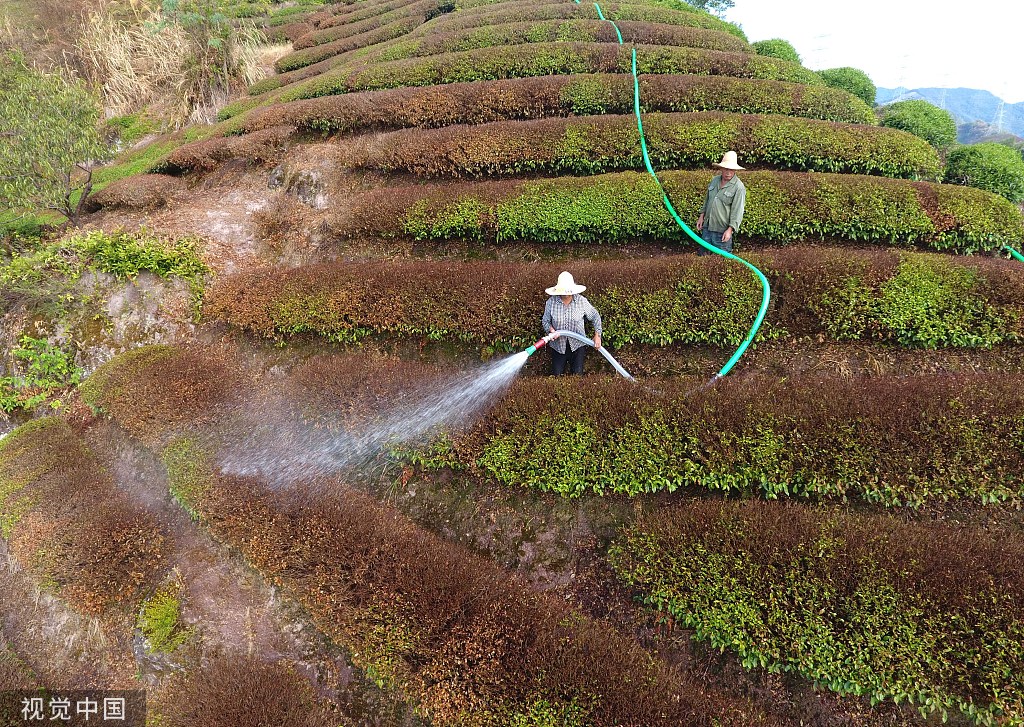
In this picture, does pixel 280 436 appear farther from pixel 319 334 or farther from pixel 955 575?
pixel 955 575

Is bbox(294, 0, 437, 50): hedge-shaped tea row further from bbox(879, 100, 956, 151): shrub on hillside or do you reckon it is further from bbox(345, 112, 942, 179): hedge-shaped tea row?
bbox(879, 100, 956, 151): shrub on hillside

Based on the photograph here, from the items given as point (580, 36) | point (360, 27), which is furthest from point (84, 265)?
point (360, 27)

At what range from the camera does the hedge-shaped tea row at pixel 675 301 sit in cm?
748

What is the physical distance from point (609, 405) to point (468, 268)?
4.07 meters

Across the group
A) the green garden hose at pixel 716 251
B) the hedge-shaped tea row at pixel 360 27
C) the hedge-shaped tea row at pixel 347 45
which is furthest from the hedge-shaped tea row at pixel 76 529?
the hedge-shaped tea row at pixel 360 27

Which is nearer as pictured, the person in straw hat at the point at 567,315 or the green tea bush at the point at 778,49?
the person in straw hat at the point at 567,315

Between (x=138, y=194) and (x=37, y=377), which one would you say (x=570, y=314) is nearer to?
(x=37, y=377)

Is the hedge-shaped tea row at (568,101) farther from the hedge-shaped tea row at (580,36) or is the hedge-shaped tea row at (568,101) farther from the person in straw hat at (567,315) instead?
the person in straw hat at (567,315)

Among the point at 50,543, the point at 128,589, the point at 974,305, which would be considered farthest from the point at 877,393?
the point at 50,543

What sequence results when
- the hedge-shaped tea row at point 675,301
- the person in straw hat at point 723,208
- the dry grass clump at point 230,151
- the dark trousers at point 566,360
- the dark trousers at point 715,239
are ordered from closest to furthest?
the hedge-shaped tea row at point 675,301
the dark trousers at point 566,360
the person in straw hat at point 723,208
the dark trousers at point 715,239
the dry grass clump at point 230,151

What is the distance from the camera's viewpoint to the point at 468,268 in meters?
9.05

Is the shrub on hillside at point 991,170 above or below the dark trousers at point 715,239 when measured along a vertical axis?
above

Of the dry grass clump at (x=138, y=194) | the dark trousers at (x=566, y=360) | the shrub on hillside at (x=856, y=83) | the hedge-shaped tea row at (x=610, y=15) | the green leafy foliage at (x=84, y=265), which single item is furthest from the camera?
the hedge-shaped tea row at (x=610, y=15)

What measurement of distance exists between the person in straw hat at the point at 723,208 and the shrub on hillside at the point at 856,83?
12.1m
